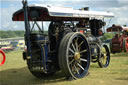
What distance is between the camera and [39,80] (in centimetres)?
619

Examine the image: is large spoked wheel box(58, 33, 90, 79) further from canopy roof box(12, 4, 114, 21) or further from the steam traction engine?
canopy roof box(12, 4, 114, 21)

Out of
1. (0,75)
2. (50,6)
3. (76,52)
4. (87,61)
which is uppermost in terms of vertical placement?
(50,6)

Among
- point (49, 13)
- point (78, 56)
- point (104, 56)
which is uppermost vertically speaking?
point (49, 13)

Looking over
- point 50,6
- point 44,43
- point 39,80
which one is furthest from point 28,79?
point 50,6

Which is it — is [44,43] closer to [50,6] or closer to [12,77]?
[50,6]

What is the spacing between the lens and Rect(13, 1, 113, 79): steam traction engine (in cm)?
557

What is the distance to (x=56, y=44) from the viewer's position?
6.05 m

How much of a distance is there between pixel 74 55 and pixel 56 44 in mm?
688

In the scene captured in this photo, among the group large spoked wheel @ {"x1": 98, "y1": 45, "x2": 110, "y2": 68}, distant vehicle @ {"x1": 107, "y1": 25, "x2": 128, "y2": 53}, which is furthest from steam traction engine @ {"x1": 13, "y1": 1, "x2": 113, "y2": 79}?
distant vehicle @ {"x1": 107, "y1": 25, "x2": 128, "y2": 53}

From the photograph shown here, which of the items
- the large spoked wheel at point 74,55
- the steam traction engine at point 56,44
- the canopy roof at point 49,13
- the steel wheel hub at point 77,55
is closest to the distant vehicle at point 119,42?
the steam traction engine at point 56,44

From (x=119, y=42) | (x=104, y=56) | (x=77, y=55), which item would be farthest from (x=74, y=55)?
(x=119, y=42)

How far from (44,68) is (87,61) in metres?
1.69

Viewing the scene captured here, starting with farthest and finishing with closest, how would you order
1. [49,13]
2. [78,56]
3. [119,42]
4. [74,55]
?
1. [119,42]
2. [78,56]
3. [74,55]
4. [49,13]

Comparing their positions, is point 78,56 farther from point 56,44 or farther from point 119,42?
point 119,42
